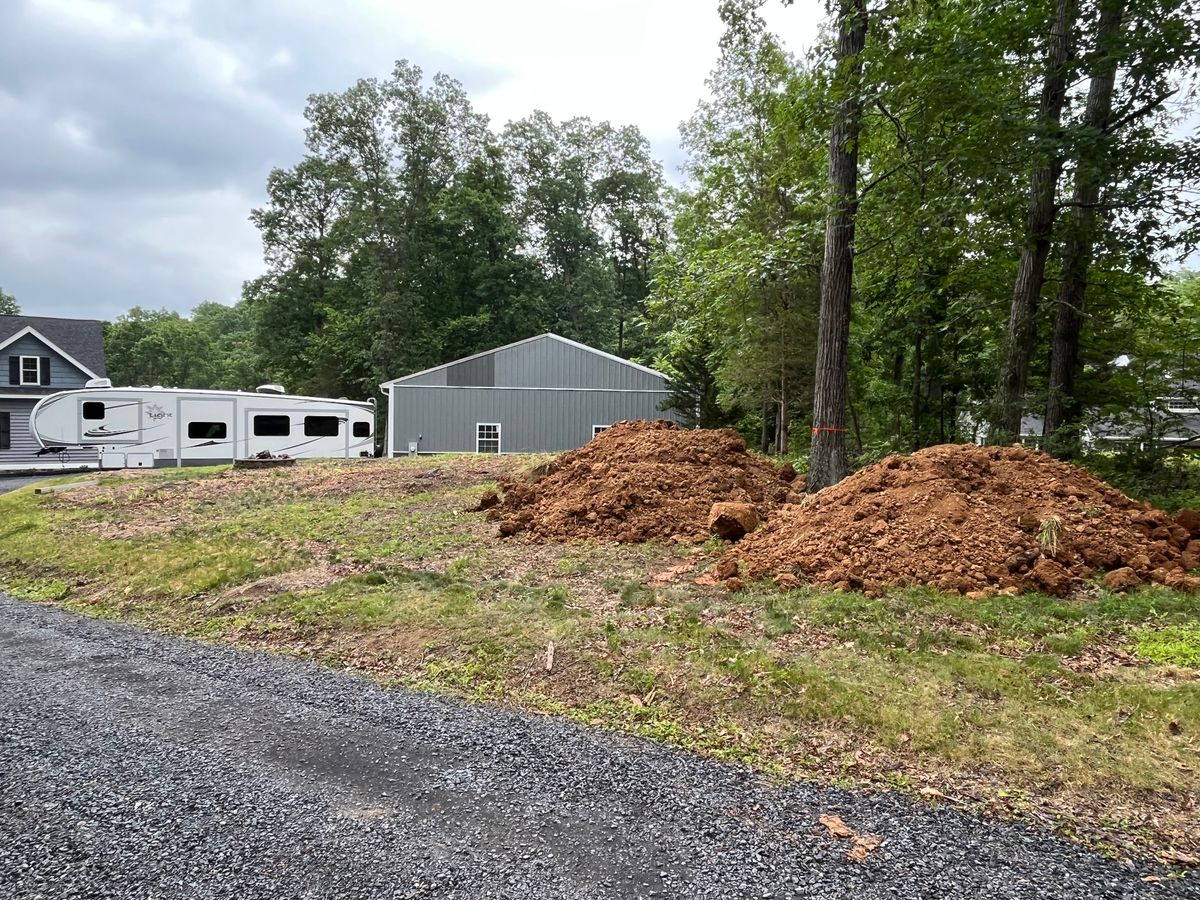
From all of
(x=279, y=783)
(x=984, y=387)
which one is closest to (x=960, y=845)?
(x=279, y=783)

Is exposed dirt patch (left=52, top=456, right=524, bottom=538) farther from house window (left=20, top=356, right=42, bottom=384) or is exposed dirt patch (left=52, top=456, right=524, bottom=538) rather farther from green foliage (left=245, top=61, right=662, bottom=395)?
green foliage (left=245, top=61, right=662, bottom=395)

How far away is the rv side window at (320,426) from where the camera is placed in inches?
827

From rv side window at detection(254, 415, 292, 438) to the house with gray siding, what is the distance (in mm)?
9249

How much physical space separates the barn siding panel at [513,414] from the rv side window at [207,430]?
5248 millimetres

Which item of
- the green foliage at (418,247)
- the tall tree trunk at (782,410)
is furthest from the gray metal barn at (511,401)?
the green foliage at (418,247)

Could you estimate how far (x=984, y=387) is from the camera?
1313 cm

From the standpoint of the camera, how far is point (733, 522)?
22.7 ft

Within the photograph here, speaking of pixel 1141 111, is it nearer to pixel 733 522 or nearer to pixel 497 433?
pixel 733 522

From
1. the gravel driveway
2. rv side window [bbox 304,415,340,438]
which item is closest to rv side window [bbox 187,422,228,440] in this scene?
rv side window [bbox 304,415,340,438]

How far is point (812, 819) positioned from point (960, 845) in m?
0.49

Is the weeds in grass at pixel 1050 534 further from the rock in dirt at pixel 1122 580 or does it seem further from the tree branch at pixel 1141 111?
the tree branch at pixel 1141 111

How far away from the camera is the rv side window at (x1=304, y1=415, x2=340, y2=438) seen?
21016 mm

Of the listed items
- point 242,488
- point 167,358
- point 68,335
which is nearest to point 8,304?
point 167,358

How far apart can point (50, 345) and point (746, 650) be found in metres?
29.9
